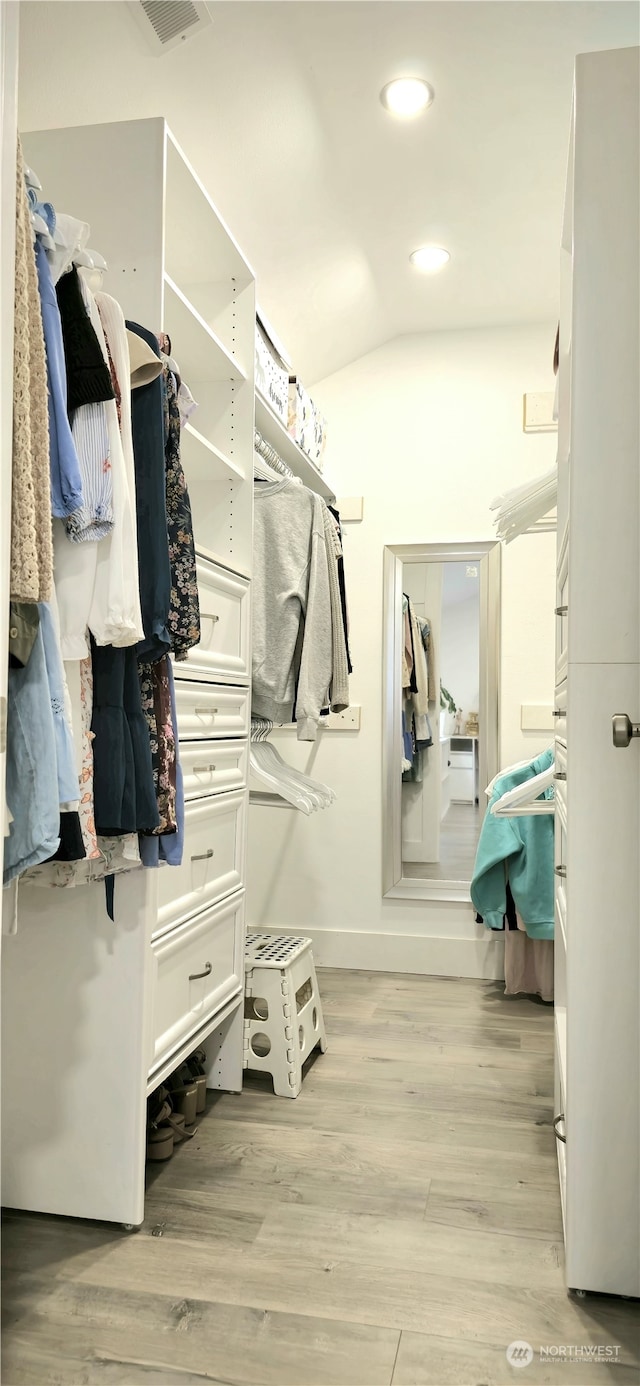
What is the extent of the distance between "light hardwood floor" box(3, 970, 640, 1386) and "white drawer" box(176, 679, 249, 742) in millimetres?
954

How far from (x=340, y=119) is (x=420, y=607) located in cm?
182

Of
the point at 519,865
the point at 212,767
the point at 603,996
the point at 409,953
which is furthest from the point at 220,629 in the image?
the point at 409,953

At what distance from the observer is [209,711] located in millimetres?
2219

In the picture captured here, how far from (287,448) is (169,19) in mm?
1360

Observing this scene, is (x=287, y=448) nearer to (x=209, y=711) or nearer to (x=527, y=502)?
(x=527, y=502)

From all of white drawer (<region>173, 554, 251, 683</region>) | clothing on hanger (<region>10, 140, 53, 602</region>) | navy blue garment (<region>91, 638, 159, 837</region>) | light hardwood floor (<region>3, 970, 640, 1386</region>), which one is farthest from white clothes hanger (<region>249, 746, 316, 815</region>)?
clothing on hanger (<region>10, 140, 53, 602</region>)

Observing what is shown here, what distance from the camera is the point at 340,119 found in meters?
2.43

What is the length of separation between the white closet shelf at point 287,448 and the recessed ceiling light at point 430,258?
0.78 m

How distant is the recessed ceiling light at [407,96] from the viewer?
2.31m

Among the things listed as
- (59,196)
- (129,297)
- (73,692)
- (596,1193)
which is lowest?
(596,1193)

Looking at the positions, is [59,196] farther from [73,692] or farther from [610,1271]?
[610,1271]

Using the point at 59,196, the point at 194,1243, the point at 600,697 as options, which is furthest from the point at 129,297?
the point at 194,1243

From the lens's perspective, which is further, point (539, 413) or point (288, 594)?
point (539, 413)

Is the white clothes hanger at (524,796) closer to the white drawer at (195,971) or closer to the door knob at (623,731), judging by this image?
the white drawer at (195,971)
